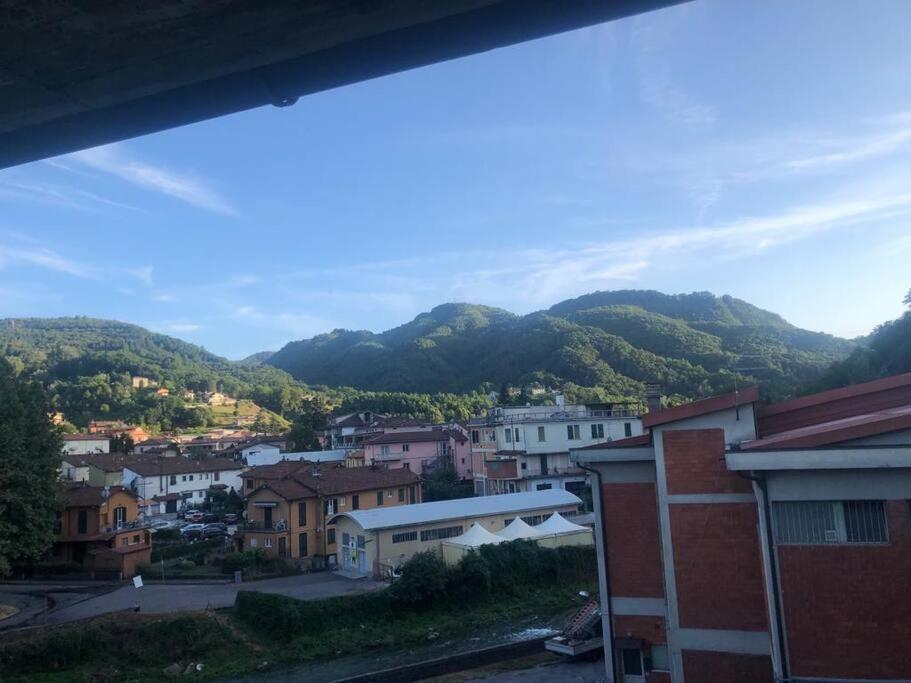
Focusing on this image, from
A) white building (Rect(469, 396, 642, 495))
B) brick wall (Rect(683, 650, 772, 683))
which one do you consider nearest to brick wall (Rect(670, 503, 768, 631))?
brick wall (Rect(683, 650, 772, 683))

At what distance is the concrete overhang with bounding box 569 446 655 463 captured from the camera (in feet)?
30.7

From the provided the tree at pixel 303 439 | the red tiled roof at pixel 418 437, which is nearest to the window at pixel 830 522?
the red tiled roof at pixel 418 437

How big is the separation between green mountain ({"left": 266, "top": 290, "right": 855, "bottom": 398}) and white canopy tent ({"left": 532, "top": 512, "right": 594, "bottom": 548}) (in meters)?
18.0

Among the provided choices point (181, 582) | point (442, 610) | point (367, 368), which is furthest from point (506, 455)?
point (367, 368)

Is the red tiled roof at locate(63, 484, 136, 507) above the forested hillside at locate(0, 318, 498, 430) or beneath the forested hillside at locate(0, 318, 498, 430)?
beneath

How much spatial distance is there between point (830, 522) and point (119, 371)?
111 m

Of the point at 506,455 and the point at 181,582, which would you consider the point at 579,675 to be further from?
the point at 506,455

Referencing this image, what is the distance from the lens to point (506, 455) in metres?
32.5

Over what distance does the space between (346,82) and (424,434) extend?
38235 mm

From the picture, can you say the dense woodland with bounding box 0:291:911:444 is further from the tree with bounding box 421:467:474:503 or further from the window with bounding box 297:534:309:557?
the window with bounding box 297:534:309:557

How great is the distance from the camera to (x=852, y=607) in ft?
20.5

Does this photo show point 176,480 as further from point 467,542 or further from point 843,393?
point 843,393

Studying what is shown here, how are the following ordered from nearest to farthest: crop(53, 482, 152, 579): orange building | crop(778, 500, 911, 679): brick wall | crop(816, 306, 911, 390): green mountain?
crop(778, 500, 911, 679): brick wall → crop(53, 482, 152, 579): orange building → crop(816, 306, 911, 390): green mountain

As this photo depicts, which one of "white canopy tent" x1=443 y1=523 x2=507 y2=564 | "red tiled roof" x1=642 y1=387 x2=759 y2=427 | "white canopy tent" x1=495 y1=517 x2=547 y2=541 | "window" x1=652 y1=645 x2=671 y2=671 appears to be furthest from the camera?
"white canopy tent" x1=495 y1=517 x2=547 y2=541
